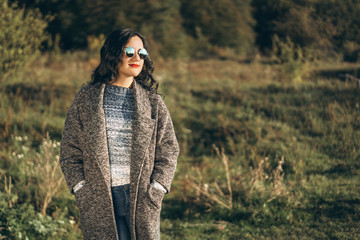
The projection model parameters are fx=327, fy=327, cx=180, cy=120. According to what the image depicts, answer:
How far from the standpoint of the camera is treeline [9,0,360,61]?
312 inches

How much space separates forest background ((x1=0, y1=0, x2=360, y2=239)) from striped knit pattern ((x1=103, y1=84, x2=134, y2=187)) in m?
1.89

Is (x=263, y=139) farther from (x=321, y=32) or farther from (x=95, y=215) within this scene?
(x=95, y=215)

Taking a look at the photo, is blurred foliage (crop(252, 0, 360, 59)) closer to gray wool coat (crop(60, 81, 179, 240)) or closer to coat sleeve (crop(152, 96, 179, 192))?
coat sleeve (crop(152, 96, 179, 192))

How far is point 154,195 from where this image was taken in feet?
7.39

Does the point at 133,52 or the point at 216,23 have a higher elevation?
the point at 216,23

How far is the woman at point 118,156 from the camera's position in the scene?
2174 millimetres

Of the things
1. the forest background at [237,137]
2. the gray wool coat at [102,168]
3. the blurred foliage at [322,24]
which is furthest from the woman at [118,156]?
the blurred foliage at [322,24]

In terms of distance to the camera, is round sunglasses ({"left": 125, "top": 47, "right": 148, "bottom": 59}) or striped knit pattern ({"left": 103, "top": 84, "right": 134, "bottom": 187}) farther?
round sunglasses ({"left": 125, "top": 47, "right": 148, "bottom": 59})

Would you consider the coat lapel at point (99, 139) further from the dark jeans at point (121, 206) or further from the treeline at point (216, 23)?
the treeline at point (216, 23)

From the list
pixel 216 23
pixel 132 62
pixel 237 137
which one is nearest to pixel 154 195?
pixel 132 62

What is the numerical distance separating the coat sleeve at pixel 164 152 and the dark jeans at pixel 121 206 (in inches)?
8.7

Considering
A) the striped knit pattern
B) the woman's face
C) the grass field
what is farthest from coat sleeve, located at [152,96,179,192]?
the grass field

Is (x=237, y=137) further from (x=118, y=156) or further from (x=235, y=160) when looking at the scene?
(x=118, y=156)

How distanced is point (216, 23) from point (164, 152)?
23.7 meters
